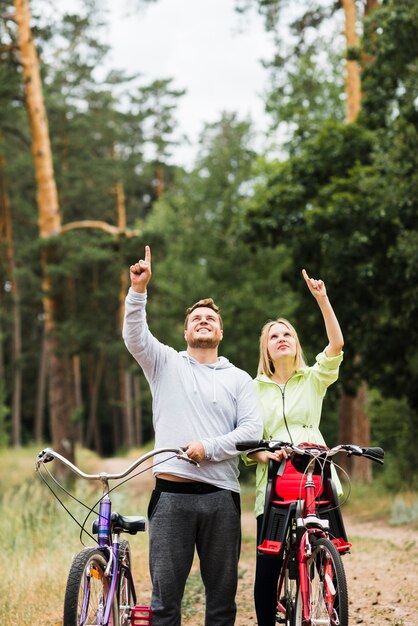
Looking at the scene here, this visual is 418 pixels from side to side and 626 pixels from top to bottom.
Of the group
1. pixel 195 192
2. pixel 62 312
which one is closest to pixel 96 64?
pixel 195 192

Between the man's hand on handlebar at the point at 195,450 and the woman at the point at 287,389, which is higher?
the woman at the point at 287,389

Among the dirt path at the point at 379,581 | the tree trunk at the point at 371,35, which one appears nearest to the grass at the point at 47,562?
the dirt path at the point at 379,581

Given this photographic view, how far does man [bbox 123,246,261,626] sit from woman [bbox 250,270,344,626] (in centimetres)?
35

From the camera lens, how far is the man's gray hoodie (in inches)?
173

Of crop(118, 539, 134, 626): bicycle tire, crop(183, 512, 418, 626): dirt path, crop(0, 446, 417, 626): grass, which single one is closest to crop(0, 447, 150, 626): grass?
crop(0, 446, 417, 626): grass

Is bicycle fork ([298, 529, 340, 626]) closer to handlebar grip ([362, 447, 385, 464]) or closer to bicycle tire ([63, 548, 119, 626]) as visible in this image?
handlebar grip ([362, 447, 385, 464])

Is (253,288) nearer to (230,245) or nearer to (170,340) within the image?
(230,245)

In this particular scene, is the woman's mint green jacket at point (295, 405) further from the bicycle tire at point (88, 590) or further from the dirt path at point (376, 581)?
the dirt path at point (376, 581)

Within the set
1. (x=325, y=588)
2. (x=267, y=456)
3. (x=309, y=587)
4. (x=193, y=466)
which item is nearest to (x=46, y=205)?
(x=267, y=456)

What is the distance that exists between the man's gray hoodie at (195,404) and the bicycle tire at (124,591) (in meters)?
0.44

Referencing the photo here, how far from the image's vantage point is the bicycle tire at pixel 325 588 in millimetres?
4121

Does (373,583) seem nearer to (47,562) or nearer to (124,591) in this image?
(47,562)

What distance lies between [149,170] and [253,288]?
19637 millimetres

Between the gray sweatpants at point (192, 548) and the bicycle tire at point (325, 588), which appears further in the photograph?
the gray sweatpants at point (192, 548)
